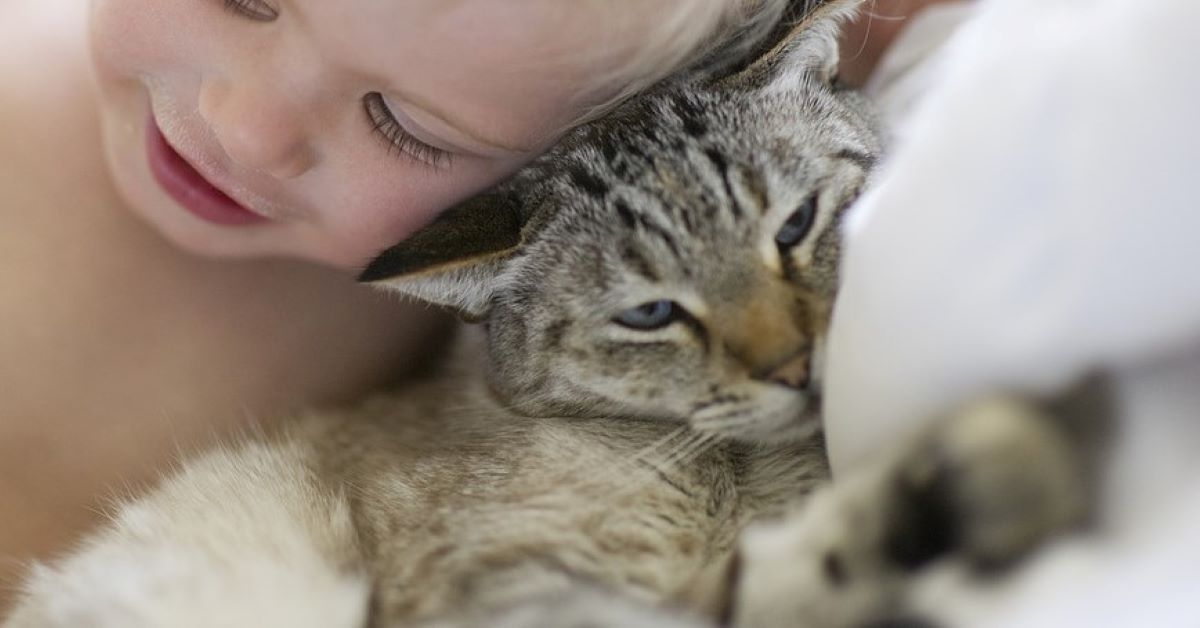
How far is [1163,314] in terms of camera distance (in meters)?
0.71

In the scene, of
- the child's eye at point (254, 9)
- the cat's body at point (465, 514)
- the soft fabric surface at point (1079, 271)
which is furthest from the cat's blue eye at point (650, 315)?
the child's eye at point (254, 9)

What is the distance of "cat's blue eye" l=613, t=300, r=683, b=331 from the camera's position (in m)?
1.12

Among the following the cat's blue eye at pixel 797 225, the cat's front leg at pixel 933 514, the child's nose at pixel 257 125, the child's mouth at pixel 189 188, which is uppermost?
the child's mouth at pixel 189 188

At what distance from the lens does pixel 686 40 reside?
1.11 m

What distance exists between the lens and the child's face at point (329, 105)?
3.32 feet

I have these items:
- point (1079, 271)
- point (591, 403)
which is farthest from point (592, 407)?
point (1079, 271)

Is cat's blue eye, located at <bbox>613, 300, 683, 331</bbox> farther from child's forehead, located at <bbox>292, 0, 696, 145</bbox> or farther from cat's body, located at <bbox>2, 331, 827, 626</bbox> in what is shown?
child's forehead, located at <bbox>292, 0, 696, 145</bbox>

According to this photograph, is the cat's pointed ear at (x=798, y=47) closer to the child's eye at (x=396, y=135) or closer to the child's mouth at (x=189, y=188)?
the child's eye at (x=396, y=135)

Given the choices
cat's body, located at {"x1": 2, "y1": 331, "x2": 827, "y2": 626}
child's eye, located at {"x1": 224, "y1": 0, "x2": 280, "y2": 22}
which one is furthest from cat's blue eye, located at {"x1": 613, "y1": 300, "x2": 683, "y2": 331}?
child's eye, located at {"x1": 224, "y1": 0, "x2": 280, "y2": 22}

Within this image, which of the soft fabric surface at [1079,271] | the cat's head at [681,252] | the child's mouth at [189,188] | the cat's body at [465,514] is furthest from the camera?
the child's mouth at [189,188]

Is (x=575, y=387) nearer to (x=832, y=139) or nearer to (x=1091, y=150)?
(x=832, y=139)

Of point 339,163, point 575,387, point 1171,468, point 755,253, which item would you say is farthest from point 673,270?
point 1171,468

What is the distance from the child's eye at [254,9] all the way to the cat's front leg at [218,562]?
1.80ft

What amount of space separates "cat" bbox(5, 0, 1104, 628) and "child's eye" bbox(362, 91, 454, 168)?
2.6 inches
